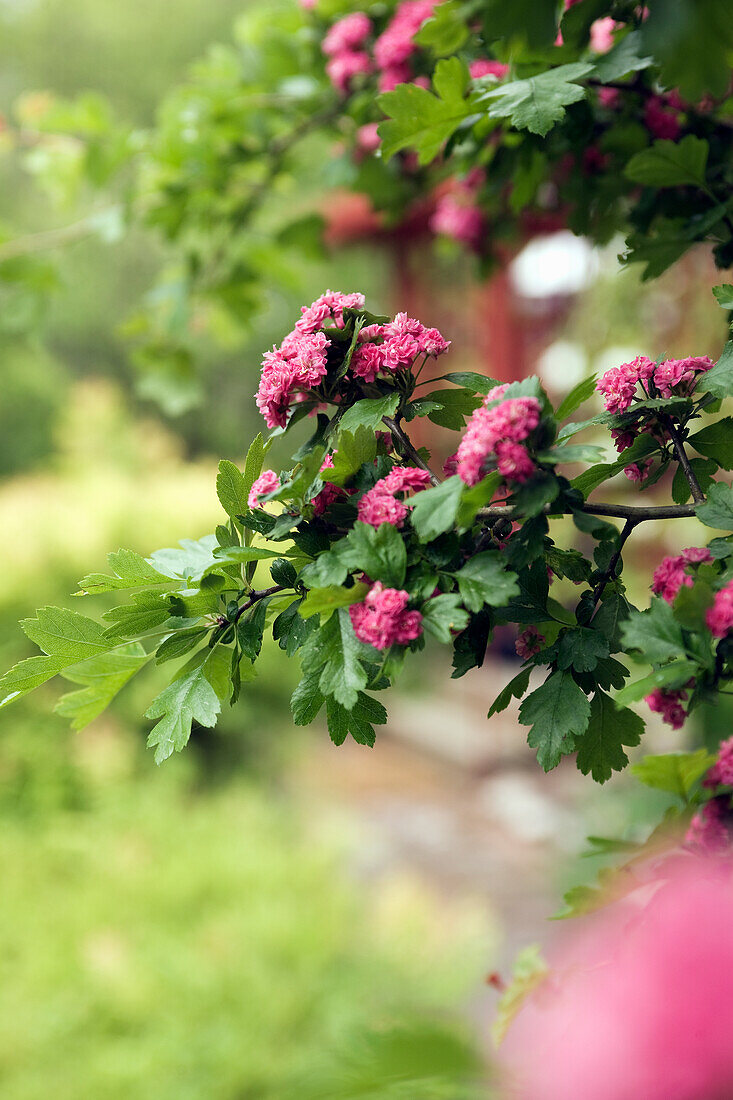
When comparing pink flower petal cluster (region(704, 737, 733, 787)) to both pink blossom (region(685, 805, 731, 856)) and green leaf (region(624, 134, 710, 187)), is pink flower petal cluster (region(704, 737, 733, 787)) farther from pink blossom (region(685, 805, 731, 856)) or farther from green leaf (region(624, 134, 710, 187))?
green leaf (region(624, 134, 710, 187))

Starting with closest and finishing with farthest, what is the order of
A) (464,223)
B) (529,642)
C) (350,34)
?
1. (529,642)
2. (350,34)
3. (464,223)

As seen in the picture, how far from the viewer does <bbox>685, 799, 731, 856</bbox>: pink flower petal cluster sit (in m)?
0.45

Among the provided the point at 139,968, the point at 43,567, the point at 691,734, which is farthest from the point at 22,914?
the point at 691,734

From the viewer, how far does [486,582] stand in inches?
15.8

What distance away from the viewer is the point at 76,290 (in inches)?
218

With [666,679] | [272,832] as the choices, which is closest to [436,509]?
[666,679]

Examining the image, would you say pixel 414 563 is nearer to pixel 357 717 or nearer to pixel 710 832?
pixel 357 717

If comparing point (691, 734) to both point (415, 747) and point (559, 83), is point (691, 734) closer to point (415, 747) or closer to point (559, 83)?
point (415, 747)

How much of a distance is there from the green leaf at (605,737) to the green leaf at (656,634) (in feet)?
0.29

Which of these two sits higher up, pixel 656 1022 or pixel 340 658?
pixel 340 658

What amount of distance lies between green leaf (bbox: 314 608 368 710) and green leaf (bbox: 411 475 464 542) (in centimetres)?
6

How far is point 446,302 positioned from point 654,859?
3.85 metres

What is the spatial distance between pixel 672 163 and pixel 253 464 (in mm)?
402

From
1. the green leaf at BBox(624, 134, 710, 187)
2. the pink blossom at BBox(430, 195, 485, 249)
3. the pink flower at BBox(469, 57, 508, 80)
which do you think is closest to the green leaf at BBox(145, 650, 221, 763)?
the green leaf at BBox(624, 134, 710, 187)
